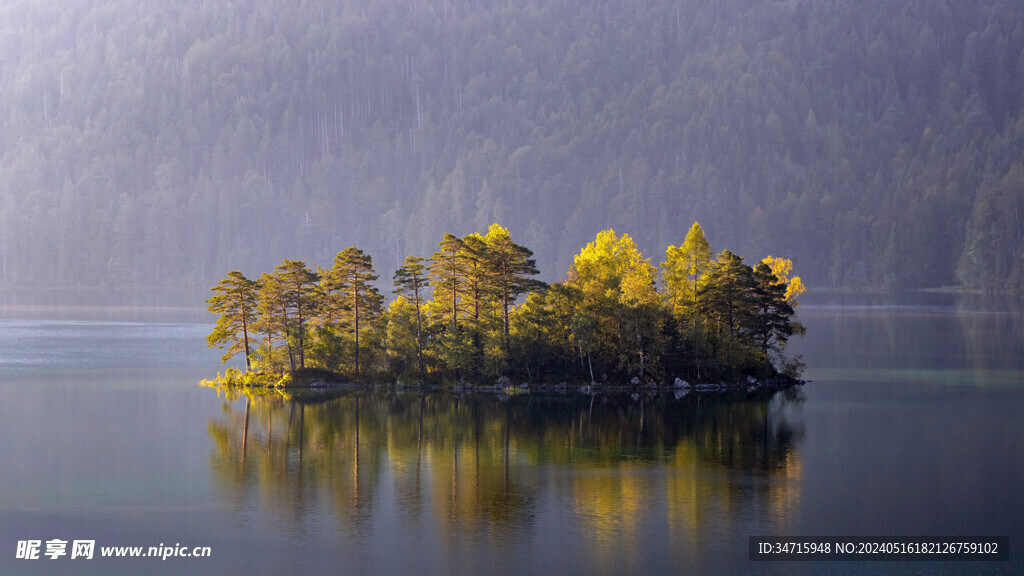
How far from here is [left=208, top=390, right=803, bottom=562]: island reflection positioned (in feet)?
149

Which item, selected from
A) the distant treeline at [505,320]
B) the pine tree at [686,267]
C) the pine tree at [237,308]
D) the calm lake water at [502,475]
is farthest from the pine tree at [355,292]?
the pine tree at [686,267]

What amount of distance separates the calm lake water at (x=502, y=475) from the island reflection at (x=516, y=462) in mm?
194

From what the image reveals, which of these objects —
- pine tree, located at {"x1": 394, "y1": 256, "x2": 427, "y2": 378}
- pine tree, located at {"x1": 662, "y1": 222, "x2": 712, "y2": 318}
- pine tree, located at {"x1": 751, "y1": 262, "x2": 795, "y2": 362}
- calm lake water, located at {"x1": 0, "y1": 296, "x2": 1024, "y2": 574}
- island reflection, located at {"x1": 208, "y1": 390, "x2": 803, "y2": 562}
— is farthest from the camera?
pine tree, located at {"x1": 662, "y1": 222, "x2": 712, "y2": 318}

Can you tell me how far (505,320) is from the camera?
Answer: 83.6m

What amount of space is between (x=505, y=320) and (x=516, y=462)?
2735cm

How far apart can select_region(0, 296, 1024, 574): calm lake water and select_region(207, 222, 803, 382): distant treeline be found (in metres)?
5.47

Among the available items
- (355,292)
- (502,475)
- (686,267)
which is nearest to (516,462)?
(502,475)

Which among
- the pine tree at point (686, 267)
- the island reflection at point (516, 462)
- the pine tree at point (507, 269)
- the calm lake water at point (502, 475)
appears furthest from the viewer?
the pine tree at point (686, 267)

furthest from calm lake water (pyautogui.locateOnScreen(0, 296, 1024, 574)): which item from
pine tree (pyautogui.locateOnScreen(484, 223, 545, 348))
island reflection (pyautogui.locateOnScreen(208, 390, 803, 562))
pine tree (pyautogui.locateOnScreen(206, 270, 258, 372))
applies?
pine tree (pyautogui.locateOnScreen(484, 223, 545, 348))

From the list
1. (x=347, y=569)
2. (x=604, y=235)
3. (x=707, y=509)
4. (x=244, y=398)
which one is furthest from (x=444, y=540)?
(x=604, y=235)

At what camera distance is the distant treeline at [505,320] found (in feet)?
274

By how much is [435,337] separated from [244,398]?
15.6 m

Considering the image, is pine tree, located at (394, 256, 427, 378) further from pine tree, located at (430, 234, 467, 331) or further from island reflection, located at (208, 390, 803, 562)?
island reflection, located at (208, 390, 803, 562)

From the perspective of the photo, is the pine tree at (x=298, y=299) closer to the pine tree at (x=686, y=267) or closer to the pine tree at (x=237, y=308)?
the pine tree at (x=237, y=308)
